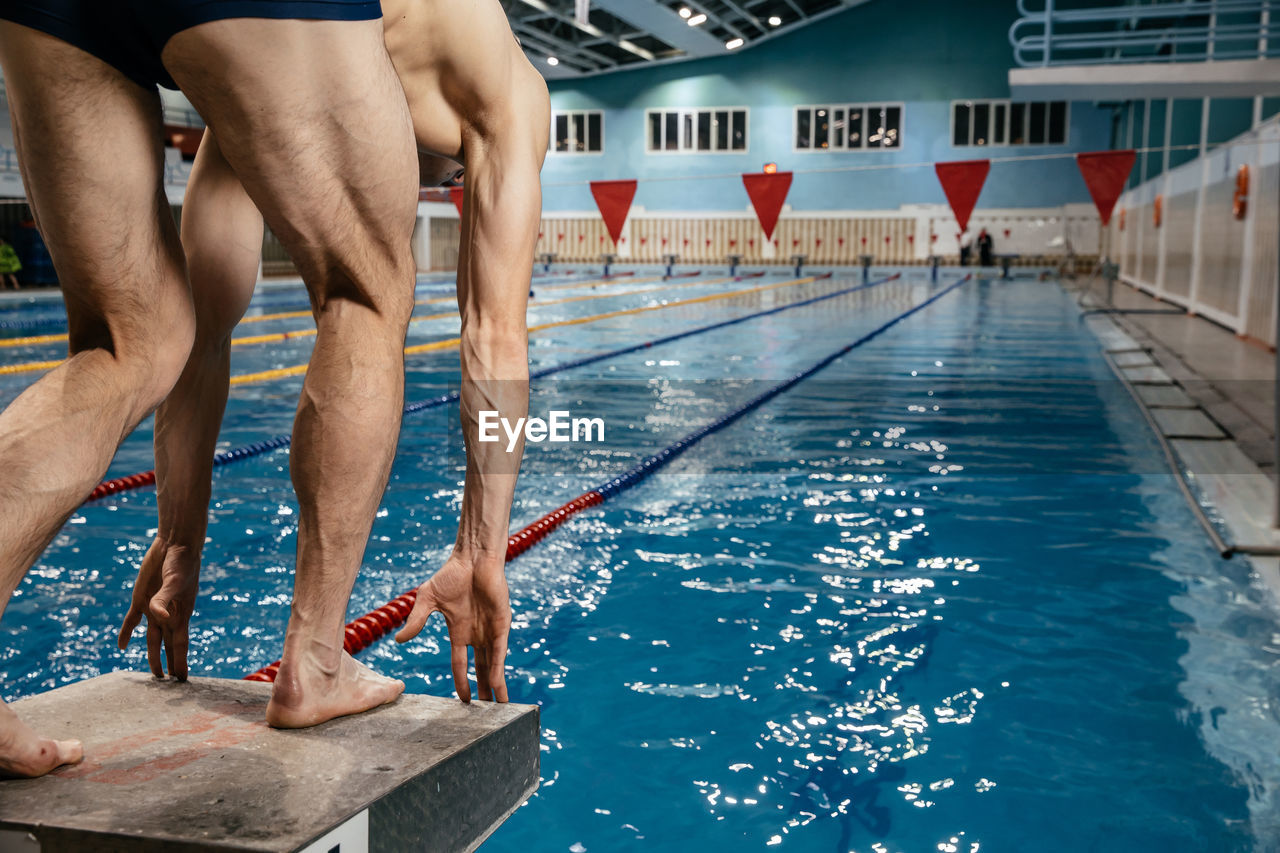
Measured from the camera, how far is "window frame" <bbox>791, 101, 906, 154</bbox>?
27.8 meters

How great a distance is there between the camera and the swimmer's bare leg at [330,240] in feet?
3.57

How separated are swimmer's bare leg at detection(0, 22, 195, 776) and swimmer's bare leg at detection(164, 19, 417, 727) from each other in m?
0.11

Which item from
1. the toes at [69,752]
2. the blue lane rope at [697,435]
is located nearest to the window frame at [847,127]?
Answer: the blue lane rope at [697,435]

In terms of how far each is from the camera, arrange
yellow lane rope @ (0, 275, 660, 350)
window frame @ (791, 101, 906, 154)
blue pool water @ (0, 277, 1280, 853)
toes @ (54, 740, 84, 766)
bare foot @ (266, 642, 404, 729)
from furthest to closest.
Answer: window frame @ (791, 101, 906, 154) → yellow lane rope @ (0, 275, 660, 350) → blue pool water @ (0, 277, 1280, 853) → bare foot @ (266, 642, 404, 729) → toes @ (54, 740, 84, 766)

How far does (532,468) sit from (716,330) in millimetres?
7330

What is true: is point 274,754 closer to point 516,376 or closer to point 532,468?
point 516,376

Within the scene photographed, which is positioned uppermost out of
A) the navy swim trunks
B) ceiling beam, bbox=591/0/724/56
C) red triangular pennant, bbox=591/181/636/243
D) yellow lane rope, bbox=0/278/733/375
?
ceiling beam, bbox=591/0/724/56

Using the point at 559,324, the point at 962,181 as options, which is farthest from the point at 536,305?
the point at 962,181

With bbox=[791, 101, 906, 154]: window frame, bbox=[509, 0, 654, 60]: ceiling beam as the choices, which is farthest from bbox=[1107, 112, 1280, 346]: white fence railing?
bbox=[509, 0, 654, 60]: ceiling beam

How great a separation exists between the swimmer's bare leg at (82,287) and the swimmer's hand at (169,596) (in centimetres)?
33

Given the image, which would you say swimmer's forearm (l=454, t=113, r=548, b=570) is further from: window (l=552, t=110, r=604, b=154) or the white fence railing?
window (l=552, t=110, r=604, b=154)

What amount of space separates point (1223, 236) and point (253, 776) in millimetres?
11948

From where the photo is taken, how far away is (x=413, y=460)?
4.92m

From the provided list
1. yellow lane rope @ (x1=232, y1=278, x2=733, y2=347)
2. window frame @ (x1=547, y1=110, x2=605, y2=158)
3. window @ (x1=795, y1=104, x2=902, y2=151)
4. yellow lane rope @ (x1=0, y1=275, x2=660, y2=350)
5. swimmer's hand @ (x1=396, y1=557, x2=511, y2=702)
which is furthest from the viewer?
window frame @ (x1=547, y1=110, x2=605, y2=158)
